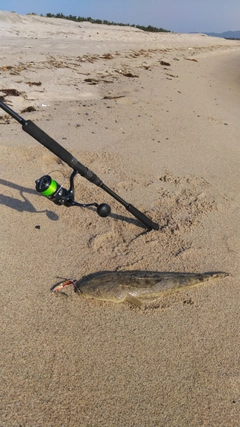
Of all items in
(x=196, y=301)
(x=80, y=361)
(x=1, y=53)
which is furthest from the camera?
(x=1, y=53)

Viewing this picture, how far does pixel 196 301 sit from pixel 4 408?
4.50 feet

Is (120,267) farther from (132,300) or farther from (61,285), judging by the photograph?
(61,285)

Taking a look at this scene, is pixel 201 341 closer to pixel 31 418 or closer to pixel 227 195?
pixel 31 418

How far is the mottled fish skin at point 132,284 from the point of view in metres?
2.36

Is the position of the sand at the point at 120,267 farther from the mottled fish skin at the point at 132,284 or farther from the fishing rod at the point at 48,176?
the fishing rod at the point at 48,176

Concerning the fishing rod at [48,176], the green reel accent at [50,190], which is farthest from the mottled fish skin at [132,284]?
the green reel accent at [50,190]

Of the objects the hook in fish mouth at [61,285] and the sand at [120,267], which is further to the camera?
the hook in fish mouth at [61,285]

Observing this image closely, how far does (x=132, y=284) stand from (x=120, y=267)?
0.27 meters

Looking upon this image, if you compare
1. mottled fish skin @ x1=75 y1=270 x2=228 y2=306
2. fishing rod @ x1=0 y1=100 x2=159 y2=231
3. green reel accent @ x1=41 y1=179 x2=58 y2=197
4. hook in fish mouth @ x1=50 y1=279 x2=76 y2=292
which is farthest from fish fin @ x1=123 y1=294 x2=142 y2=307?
green reel accent @ x1=41 y1=179 x2=58 y2=197

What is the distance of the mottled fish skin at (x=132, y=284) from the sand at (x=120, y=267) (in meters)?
0.06

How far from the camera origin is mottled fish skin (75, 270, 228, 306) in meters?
2.36

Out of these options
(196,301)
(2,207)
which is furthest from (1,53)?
(196,301)

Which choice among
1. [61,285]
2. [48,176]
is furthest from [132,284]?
[48,176]

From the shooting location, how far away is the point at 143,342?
7.04 ft
